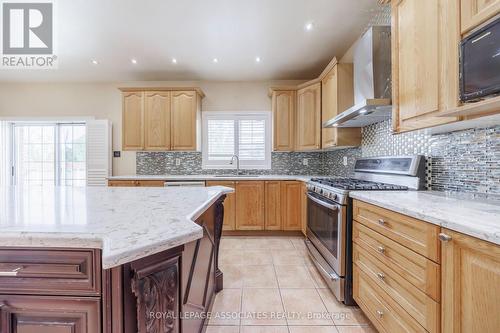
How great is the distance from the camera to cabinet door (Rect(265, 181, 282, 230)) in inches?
139

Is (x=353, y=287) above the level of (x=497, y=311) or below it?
below

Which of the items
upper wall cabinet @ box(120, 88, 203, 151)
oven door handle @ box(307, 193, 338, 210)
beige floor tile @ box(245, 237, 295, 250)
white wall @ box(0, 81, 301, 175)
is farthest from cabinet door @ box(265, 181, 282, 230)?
white wall @ box(0, 81, 301, 175)

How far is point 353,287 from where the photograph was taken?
70.7 inches

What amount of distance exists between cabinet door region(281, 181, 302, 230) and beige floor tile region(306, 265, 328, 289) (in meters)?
0.97

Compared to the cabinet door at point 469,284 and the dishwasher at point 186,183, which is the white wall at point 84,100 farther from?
the cabinet door at point 469,284

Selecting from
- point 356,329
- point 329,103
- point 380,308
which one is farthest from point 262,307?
point 329,103

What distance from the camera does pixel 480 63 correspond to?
1.06 m

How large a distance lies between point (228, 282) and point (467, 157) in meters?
2.13

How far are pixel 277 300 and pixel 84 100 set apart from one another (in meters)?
4.72

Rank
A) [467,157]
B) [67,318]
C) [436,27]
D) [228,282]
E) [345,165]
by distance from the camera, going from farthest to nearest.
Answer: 1. [345,165]
2. [228,282]
3. [467,157]
4. [436,27]
5. [67,318]

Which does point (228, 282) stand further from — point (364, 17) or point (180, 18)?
A: point (364, 17)

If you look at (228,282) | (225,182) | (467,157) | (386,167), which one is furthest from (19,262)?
(225,182)

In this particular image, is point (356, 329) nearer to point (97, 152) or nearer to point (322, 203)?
point (322, 203)

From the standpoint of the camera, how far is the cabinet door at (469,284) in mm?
785
